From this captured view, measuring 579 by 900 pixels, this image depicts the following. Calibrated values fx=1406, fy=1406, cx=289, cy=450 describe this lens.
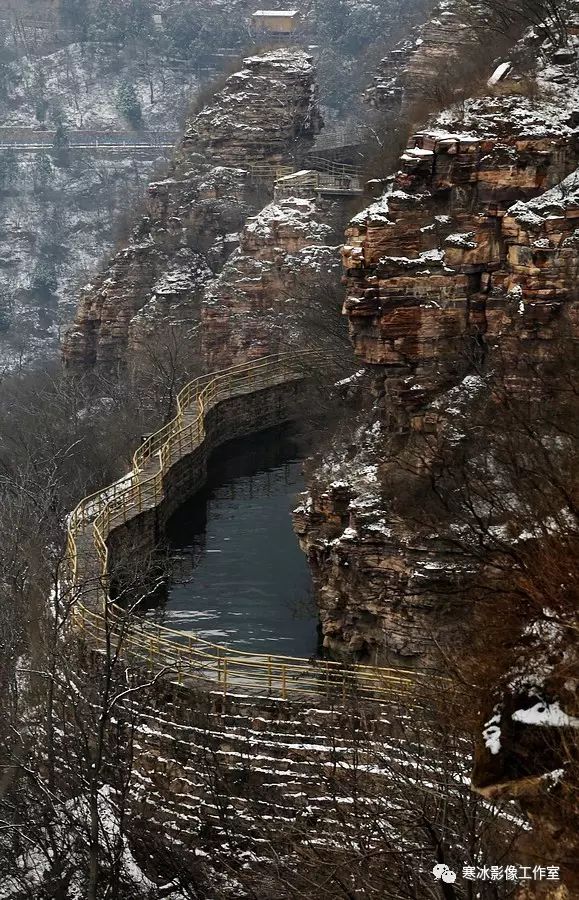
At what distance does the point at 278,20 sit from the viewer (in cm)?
10431

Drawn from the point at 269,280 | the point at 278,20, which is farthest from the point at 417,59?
the point at 278,20

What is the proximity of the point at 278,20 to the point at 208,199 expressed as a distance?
Answer: 53.6 metres

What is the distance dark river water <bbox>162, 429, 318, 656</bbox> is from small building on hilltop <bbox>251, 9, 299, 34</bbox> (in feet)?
226

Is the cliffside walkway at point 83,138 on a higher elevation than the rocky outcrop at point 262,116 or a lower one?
higher

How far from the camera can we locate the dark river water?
28672mm

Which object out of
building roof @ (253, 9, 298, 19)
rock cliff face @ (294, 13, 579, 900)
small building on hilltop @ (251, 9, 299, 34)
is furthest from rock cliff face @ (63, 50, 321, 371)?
building roof @ (253, 9, 298, 19)

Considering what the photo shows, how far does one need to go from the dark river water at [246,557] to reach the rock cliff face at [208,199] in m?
15.4

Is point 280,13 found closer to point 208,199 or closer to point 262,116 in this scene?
point 262,116

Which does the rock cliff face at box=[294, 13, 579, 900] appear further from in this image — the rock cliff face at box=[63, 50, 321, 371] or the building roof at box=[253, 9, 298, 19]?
the building roof at box=[253, 9, 298, 19]

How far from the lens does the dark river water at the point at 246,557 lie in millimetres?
28672

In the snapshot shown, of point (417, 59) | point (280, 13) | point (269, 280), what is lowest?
point (269, 280)

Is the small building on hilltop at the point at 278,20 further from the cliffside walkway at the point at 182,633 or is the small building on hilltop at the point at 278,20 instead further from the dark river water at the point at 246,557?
the dark river water at the point at 246,557

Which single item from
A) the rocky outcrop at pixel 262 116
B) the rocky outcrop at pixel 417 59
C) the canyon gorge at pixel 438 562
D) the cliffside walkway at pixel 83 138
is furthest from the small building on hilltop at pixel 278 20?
the canyon gorge at pixel 438 562

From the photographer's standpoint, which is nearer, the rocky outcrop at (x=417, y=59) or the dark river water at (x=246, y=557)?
the dark river water at (x=246, y=557)
